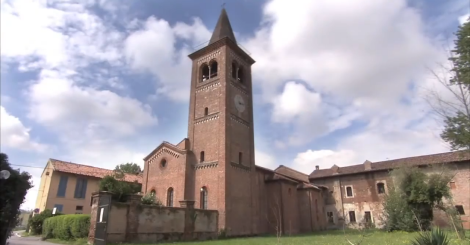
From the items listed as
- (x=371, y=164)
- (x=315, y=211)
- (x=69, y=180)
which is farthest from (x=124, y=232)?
(x=371, y=164)

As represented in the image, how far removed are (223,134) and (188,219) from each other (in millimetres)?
7616

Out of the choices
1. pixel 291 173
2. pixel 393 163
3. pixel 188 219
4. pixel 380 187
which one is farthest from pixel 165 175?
pixel 393 163

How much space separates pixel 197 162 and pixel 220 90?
6.72 meters

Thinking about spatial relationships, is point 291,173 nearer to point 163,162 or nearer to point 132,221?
point 163,162

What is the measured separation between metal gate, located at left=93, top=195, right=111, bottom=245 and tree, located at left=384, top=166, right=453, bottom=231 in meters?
21.1

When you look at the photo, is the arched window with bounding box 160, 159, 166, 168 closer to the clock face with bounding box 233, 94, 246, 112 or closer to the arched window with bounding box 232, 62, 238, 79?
the clock face with bounding box 233, 94, 246, 112

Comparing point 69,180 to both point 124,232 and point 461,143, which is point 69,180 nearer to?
point 124,232

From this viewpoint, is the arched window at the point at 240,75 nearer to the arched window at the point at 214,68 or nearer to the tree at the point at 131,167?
the arched window at the point at 214,68

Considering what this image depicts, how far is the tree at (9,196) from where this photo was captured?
16.6ft

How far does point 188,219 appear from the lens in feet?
62.3

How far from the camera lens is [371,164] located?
128 feet

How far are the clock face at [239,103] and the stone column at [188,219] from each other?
1076 centimetres

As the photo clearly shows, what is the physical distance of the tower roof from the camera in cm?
2914

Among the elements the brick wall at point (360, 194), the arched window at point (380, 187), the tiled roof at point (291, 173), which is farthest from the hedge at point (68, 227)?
the arched window at point (380, 187)
